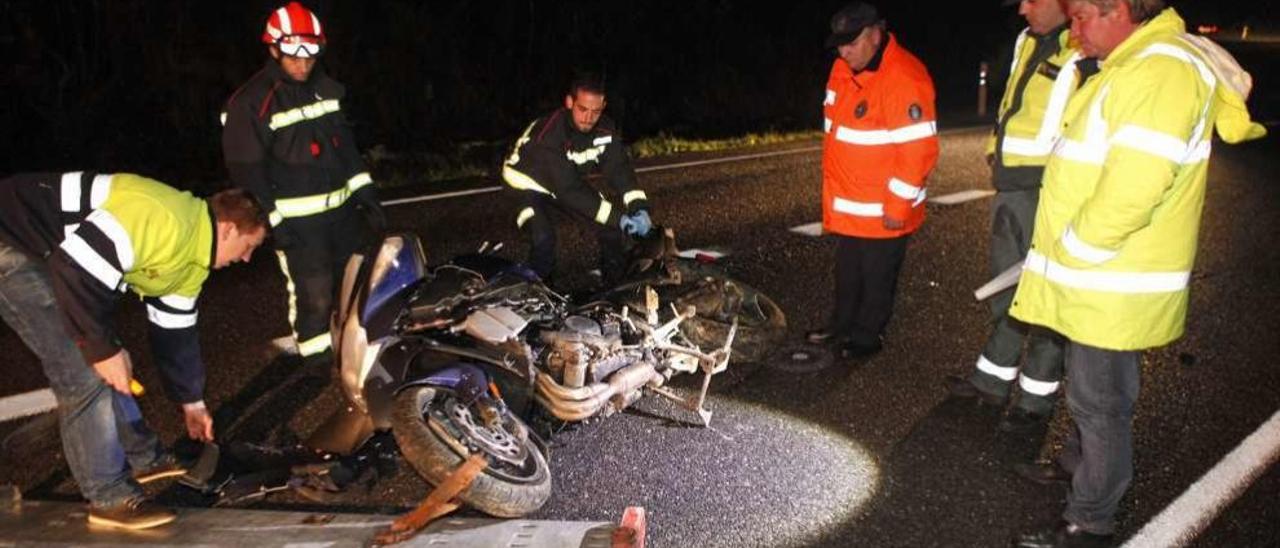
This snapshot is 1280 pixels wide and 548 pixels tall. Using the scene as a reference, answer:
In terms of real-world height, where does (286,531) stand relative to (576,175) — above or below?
below

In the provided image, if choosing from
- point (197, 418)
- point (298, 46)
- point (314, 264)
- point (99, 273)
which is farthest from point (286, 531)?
point (298, 46)

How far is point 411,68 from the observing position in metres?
14.7

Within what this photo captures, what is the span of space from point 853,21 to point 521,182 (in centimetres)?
190

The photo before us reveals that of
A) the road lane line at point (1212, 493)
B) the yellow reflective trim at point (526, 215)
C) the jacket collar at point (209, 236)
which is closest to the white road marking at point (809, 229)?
the yellow reflective trim at point (526, 215)

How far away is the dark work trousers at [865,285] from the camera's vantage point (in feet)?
16.9

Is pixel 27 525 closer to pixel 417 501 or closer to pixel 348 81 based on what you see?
pixel 417 501

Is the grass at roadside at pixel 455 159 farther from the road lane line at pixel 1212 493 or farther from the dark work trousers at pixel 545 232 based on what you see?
the road lane line at pixel 1212 493

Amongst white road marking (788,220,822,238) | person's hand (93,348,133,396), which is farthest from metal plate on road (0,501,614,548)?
white road marking (788,220,822,238)

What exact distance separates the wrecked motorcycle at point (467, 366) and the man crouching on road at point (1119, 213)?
1.62m

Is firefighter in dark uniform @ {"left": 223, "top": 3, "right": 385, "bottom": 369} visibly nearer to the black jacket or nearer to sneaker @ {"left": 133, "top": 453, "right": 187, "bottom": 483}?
the black jacket

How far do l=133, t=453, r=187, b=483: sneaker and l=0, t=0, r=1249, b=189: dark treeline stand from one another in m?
6.02

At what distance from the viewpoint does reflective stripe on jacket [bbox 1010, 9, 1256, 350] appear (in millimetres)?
2840

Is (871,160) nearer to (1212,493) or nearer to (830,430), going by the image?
(830,430)

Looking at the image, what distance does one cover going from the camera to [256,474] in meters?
3.75
